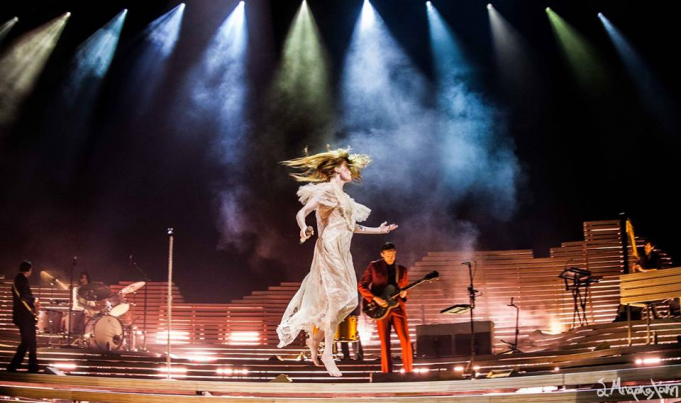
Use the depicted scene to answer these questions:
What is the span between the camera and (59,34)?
17.3 metres

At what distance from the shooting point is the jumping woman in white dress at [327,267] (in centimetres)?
730

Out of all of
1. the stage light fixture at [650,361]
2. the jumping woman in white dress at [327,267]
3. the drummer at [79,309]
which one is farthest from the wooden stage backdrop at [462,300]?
the stage light fixture at [650,361]

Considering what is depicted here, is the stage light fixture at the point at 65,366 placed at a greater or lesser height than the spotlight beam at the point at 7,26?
lesser

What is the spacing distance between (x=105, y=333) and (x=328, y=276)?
7.60 m

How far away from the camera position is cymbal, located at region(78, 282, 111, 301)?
1380 centimetres

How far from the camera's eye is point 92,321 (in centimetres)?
1366

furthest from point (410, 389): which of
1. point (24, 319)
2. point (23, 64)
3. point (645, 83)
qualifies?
point (23, 64)

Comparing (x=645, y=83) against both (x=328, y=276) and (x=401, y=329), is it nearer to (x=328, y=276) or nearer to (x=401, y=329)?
(x=401, y=329)

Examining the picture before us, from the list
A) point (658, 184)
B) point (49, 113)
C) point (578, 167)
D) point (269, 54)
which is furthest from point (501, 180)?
point (49, 113)

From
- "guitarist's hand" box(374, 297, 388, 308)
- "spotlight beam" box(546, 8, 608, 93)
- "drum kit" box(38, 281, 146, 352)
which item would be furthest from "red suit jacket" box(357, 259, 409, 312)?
"spotlight beam" box(546, 8, 608, 93)

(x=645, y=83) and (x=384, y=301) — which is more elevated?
(x=645, y=83)

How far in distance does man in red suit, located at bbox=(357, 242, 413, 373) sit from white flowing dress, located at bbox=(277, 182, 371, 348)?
82 cm

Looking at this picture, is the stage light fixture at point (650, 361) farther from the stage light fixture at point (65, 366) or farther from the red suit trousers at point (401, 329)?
the stage light fixture at point (65, 366)

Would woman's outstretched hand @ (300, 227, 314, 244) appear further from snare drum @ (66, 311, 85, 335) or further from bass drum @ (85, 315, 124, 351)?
snare drum @ (66, 311, 85, 335)
